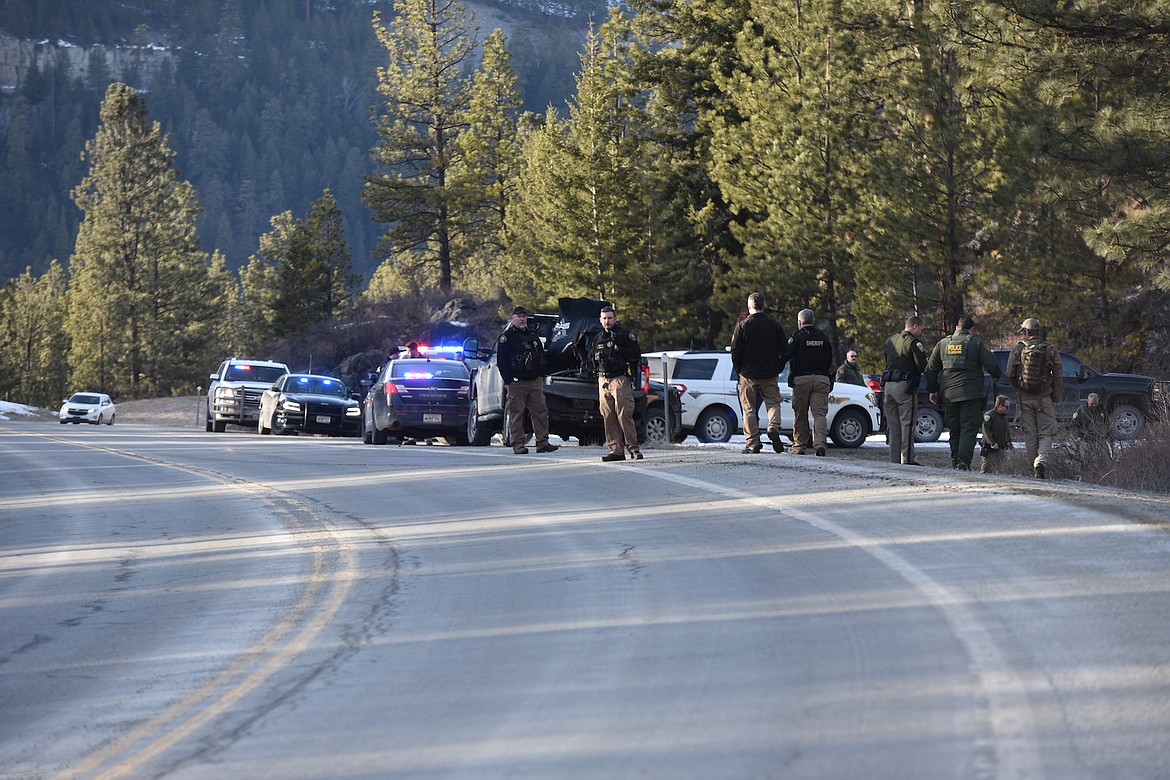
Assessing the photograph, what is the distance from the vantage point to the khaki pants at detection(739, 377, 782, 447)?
18.5 metres

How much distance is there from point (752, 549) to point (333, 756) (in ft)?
17.3

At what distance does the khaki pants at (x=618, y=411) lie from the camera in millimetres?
18109

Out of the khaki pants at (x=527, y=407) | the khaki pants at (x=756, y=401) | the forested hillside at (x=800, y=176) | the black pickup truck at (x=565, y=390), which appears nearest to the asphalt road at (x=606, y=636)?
the khaki pants at (x=756, y=401)

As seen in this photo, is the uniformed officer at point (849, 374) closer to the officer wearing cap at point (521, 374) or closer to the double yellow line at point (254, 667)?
the officer wearing cap at point (521, 374)

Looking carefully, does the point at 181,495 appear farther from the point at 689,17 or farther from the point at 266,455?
the point at 689,17

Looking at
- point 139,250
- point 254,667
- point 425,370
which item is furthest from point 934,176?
point 139,250

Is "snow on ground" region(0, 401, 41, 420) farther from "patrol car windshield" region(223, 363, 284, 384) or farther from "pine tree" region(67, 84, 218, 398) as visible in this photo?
"patrol car windshield" region(223, 363, 284, 384)

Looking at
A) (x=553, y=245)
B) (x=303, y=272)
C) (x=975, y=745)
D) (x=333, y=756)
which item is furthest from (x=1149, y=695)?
(x=303, y=272)

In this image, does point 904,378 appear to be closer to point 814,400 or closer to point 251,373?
point 814,400

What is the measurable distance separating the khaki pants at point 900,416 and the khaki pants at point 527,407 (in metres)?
4.80

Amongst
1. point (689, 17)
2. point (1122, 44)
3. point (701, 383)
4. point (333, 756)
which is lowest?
point (333, 756)

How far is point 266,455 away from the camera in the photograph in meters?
23.2

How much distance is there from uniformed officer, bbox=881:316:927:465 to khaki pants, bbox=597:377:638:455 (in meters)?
3.50

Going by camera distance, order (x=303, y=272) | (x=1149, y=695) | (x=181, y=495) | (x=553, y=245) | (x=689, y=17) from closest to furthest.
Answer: (x=1149, y=695), (x=181, y=495), (x=689, y=17), (x=553, y=245), (x=303, y=272)
